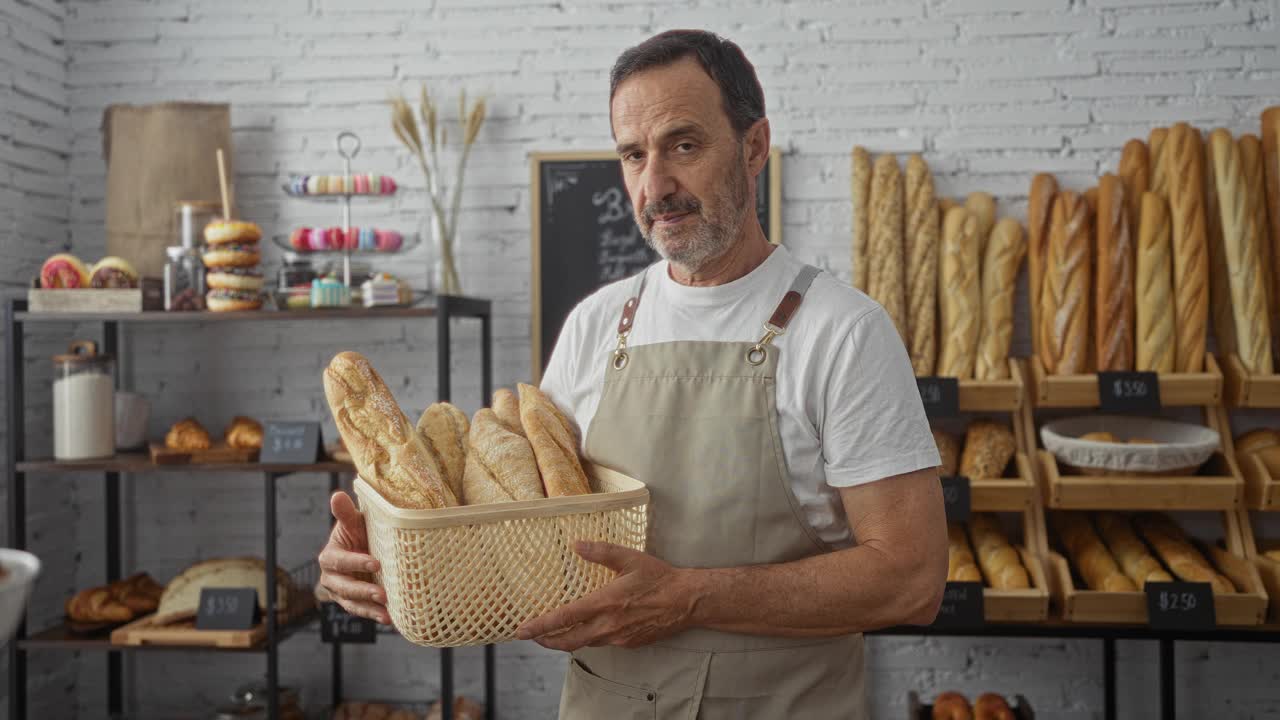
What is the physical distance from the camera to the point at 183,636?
283 cm

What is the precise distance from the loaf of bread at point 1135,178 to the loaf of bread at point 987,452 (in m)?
0.71

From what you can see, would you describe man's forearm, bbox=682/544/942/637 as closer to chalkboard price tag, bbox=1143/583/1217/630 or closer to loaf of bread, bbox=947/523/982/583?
loaf of bread, bbox=947/523/982/583

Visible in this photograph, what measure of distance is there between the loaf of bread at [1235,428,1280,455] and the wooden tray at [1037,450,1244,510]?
0.54 ft

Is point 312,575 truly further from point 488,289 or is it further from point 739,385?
Result: point 739,385

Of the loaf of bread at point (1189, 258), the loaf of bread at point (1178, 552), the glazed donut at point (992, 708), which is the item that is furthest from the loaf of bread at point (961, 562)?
the loaf of bread at point (1189, 258)

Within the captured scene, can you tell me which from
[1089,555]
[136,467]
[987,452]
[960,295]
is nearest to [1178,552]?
[1089,555]

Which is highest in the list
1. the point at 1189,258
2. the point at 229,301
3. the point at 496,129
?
the point at 496,129

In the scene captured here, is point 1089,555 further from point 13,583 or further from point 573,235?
point 13,583

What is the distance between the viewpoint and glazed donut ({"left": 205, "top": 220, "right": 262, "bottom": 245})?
2.84m

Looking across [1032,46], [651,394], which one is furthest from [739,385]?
[1032,46]

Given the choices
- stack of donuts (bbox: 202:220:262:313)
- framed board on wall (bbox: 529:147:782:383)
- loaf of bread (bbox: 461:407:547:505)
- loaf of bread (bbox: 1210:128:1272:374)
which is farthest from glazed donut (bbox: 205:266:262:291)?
loaf of bread (bbox: 1210:128:1272:374)

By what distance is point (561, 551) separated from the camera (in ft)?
3.96

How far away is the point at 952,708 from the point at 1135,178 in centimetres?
164

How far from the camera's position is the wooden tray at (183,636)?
281 centimetres
